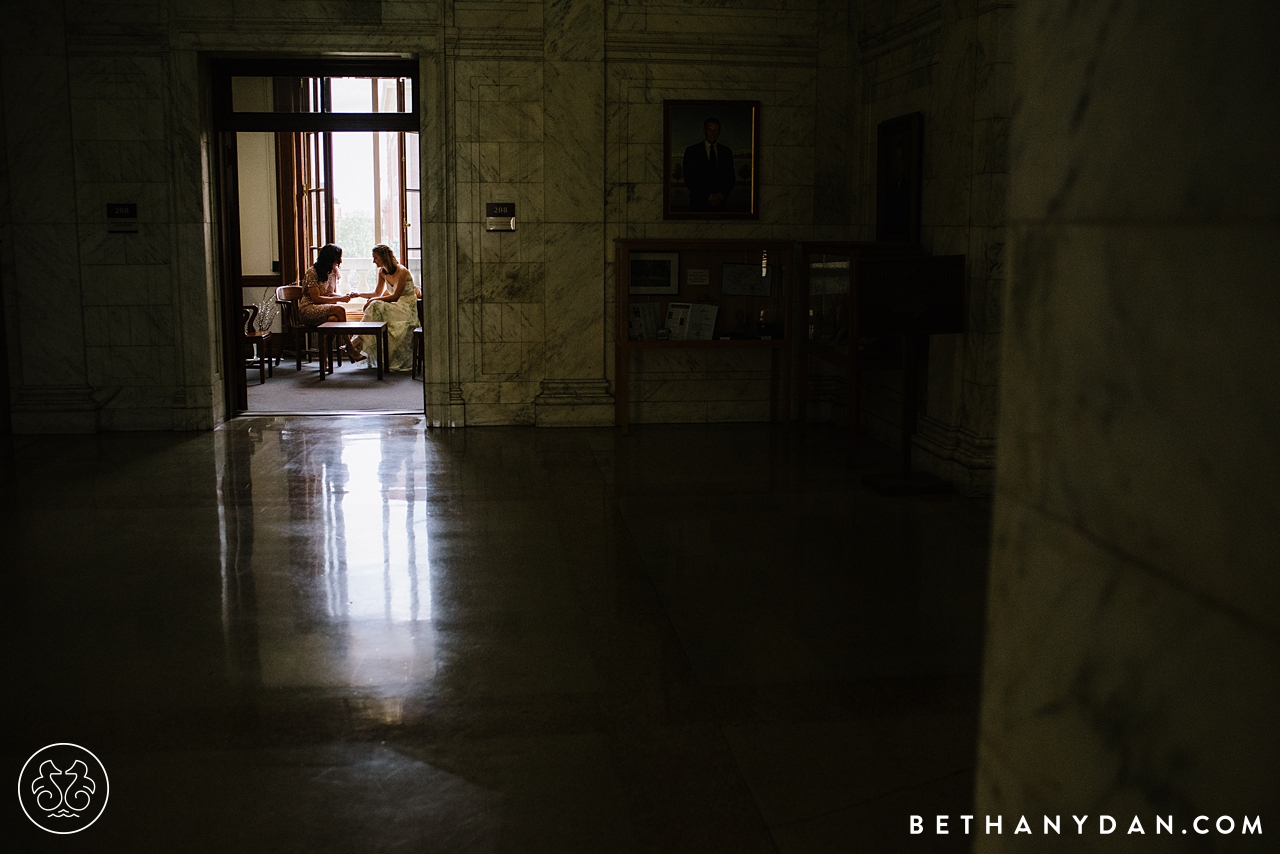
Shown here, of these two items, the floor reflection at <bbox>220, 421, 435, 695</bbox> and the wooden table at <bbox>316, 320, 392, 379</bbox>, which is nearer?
the floor reflection at <bbox>220, 421, 435, 695</bbox>

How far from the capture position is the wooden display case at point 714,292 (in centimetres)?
909

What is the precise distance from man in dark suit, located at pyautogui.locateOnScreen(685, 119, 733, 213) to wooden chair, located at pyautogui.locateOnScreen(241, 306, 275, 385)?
534 cm

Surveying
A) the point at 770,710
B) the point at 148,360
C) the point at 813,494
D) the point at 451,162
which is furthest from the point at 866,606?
the point at 148,360

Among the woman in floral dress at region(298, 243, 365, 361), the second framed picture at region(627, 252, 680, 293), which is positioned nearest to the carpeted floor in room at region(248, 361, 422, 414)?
the woman in floral dress at region(298, 243, 365, 361)

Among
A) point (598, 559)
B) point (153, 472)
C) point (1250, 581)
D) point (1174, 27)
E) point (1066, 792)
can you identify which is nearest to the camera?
point (1250, 581)

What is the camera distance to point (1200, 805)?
1159 millimetres

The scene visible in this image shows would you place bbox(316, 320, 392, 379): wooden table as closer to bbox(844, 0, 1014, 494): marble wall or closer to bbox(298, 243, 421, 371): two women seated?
bbox(298, 243, 421, 371): two women seated

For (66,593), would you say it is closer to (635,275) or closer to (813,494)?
(813,494)

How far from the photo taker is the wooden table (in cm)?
1245

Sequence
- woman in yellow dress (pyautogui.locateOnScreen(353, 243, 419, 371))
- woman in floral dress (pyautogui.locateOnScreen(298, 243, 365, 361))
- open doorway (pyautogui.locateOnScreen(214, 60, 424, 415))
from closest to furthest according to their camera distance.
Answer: open doorway (pyautogui.locateOnScreen(214, 60, 424, 415))
woman in yellow dress (pyautogui.locateOnScreen(353, 243, 419, 371))
woman in floral dress (pyautogui.locateOnScreen(298, 243, 365, 361))

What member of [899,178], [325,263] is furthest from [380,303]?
[899,178]

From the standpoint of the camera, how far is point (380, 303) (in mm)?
13523

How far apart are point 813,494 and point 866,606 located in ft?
6.92

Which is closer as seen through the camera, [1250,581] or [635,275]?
[1250,581]
